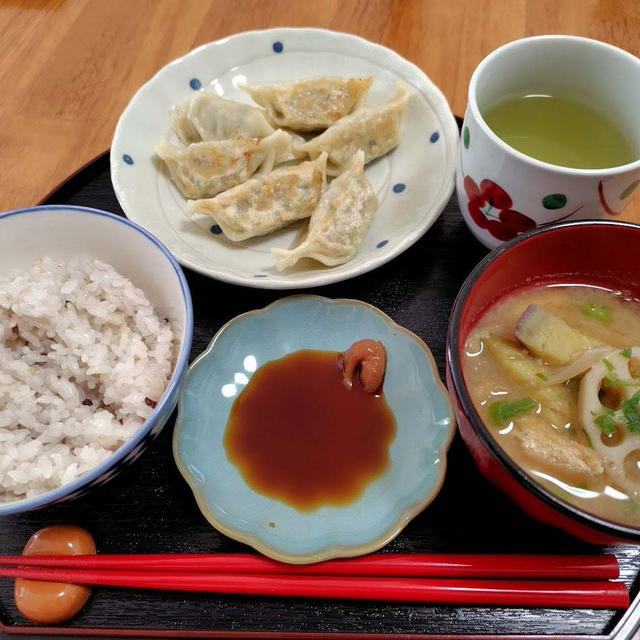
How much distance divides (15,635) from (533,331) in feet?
4.09

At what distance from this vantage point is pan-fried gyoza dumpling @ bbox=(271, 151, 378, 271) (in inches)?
66.7

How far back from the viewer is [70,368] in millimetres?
1408

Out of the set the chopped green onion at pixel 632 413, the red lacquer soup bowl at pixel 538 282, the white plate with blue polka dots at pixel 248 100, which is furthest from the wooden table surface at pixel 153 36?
the chopped green onion at pixel 632 413

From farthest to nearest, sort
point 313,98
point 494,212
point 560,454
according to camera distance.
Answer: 1. point 313,98
2. point 494,212
3. point 560,454

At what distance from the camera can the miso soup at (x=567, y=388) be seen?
1092 mm

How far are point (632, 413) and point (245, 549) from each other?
0.84 m

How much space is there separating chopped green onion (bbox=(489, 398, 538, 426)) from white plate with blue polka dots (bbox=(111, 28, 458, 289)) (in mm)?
580

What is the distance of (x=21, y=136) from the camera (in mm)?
2250

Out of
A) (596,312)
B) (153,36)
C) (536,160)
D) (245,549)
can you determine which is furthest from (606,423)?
(153,36)

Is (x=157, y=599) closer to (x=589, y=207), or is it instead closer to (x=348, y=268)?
(x=348, y=268)

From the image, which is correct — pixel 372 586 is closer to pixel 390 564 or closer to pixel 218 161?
pixel 390 564

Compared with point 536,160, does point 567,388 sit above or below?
below

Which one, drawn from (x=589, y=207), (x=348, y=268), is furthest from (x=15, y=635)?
(x=589, y=207)

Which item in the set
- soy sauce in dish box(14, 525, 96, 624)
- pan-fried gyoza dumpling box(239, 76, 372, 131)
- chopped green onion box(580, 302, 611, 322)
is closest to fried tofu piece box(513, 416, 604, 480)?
chopped green onion box(580, 302, 611, 322)
